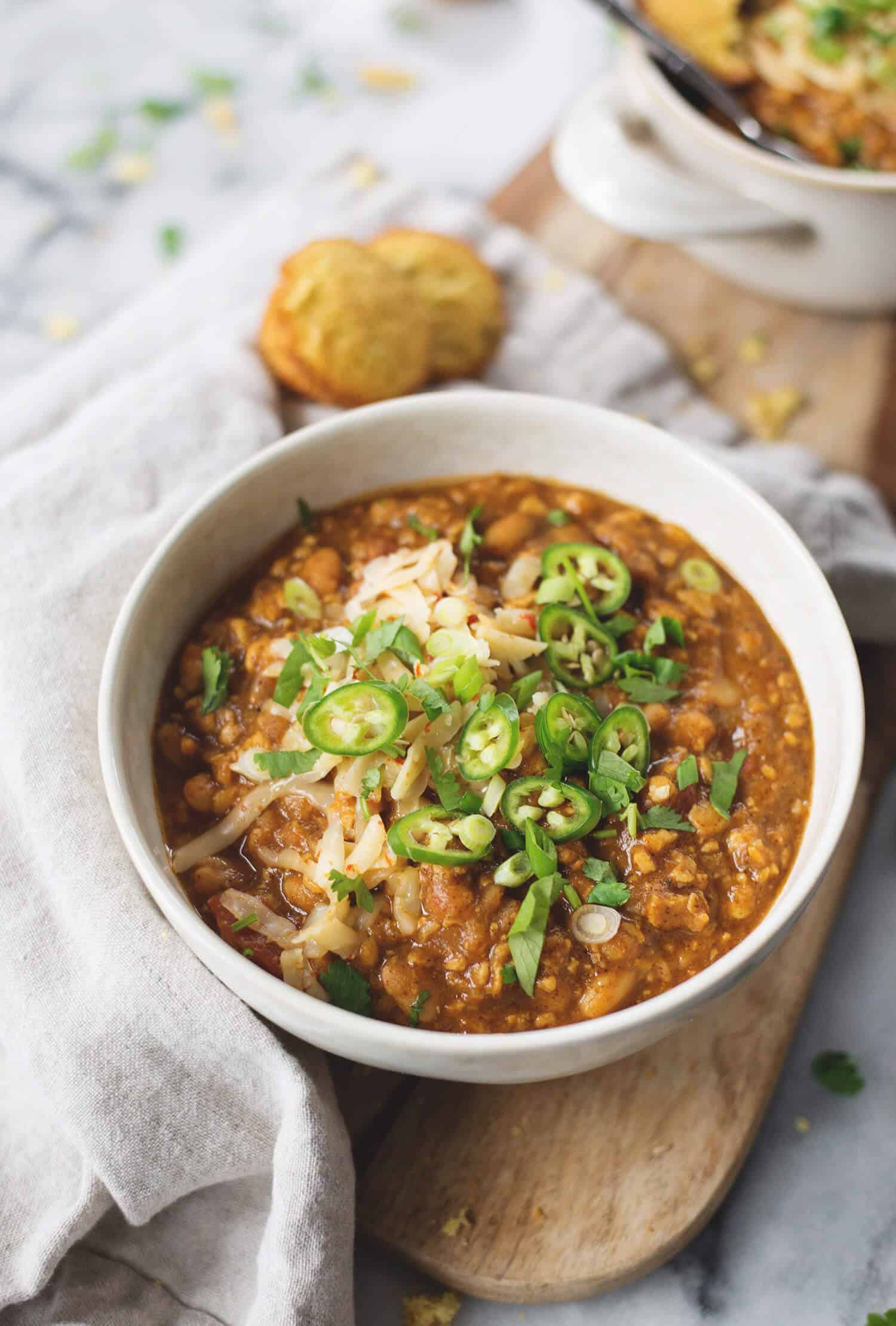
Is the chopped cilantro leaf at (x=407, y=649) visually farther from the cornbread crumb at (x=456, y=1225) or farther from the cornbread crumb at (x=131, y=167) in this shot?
the cornbread crumb at (x=131, y=167)

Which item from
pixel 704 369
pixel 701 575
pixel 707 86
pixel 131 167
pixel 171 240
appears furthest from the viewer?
pixel 131 167

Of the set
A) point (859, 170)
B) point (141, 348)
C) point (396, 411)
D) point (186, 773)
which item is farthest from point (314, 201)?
point (186, 773)

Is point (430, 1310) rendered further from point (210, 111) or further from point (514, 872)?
point (210, 111)

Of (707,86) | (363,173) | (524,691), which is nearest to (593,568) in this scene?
(524,691)

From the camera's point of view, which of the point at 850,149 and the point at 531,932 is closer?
the point at 531,932

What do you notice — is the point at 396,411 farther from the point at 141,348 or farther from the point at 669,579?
the point at 141,348

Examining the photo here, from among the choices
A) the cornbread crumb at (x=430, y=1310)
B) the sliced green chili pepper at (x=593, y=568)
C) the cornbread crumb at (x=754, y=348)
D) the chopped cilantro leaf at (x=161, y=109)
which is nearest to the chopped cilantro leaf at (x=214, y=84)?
the chopped cilantro leaf at (x=161, y=109)
